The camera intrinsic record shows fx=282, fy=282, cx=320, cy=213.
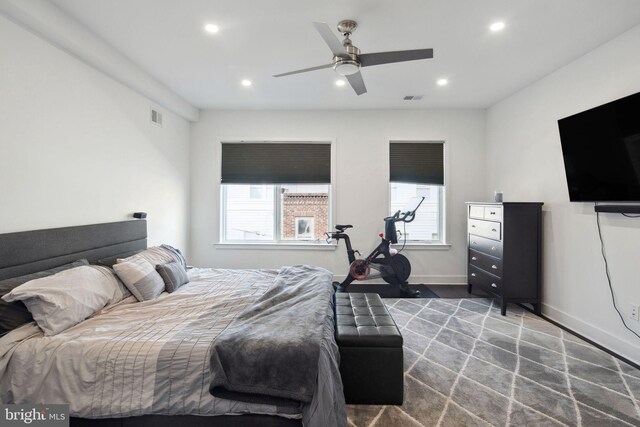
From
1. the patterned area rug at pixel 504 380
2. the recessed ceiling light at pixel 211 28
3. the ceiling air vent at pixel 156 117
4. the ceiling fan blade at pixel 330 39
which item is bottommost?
the patterned area rug at pixel 504 380

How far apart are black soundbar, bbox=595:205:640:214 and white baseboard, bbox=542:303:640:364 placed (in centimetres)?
104

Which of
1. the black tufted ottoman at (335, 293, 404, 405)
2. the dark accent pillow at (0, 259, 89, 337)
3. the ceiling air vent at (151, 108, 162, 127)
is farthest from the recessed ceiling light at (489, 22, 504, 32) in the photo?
the dark accent pillow at (0, 259, 89, 337)

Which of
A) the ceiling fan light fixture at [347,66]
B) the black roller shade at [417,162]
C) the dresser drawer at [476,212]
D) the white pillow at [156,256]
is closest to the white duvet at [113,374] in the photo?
the white pillow at [156,256]

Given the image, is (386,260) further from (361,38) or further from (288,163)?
(361,38)

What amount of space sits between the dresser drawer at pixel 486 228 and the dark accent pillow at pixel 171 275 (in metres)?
3.48

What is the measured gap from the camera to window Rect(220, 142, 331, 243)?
4535 mm

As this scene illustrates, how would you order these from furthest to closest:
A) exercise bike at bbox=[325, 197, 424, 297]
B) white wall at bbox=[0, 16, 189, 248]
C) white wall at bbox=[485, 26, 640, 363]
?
exercise bike at bbox=[325, 197, 424, 297]
white wall at bbox=[485, 26, 640, 363]
white wall at bbox=[0, 16, 189, 248]

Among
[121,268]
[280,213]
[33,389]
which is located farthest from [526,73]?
[33,389]

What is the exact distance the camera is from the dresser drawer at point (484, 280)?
131 inches

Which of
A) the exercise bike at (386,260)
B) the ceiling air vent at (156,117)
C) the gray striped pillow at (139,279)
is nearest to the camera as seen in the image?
the gray striped pillow at (139,279)

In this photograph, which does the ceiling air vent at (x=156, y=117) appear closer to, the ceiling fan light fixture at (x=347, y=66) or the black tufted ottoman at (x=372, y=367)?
the ceiling fan light fixture at (x=347, y=66)

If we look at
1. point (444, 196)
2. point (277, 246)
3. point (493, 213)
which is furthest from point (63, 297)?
point (444, 196)

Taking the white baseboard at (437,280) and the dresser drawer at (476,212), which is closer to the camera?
the dresser drawer at (476,212)

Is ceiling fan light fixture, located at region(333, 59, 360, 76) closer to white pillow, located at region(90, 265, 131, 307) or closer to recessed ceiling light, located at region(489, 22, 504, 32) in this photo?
recessed ceiling light, located at region(489, 22, 504, 32)
